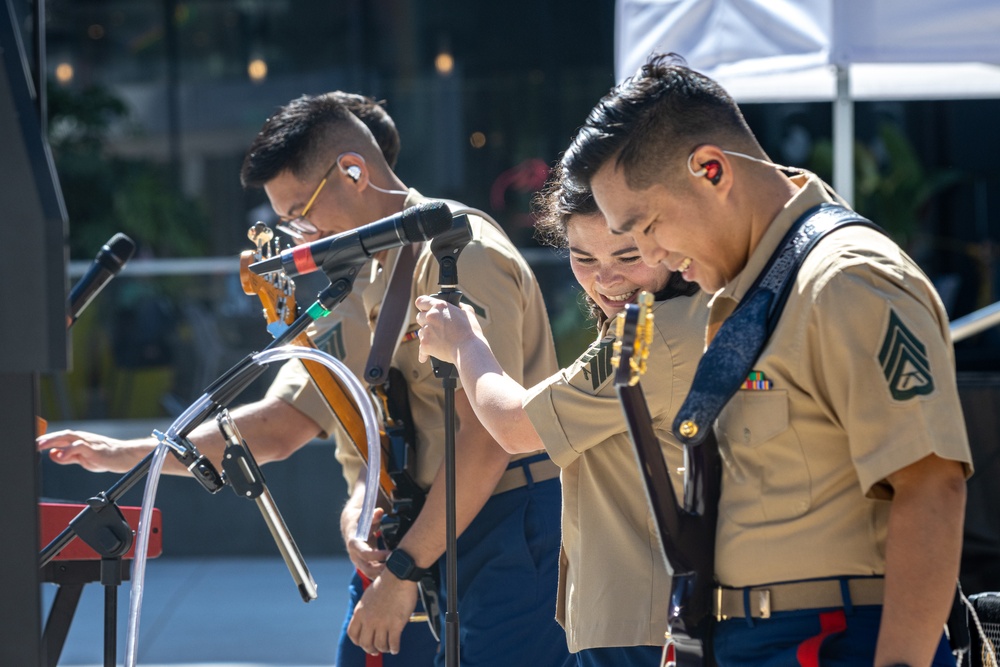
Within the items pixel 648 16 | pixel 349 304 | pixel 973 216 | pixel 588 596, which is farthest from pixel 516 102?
pixel 588 596

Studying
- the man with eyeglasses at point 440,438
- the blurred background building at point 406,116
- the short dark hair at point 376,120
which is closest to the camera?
the man with eyeglasses at point 440,438

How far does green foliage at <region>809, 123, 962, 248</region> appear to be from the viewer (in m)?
7.91

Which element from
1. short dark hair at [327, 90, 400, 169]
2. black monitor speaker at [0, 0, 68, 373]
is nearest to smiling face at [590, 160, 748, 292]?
black monitor speaker at [0, 0, 68, 373]

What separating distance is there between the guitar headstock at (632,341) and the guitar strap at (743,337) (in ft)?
0.27

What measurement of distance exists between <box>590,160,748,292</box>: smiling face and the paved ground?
11.6 feet

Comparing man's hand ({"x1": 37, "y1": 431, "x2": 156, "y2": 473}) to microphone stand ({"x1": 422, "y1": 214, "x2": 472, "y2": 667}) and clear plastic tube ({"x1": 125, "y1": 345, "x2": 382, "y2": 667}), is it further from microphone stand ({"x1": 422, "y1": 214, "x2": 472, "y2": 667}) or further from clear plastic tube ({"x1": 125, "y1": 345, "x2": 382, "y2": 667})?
microphone stand ({"x1": 422, "y1": 214, "x2": 472, "y2": 667})

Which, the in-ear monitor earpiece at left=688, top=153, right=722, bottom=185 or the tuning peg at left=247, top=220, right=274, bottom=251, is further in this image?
the tuning peg at left=247, top=220, right=274, bottom=251

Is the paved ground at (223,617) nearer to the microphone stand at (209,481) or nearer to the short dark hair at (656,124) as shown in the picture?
the microphone stand at (209,481)

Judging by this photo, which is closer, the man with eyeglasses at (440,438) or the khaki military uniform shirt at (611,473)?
the khaki military uniform shirt at (611,473)

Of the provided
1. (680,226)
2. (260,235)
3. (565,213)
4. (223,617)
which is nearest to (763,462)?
(680,226)

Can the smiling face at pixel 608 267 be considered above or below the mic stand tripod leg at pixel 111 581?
above

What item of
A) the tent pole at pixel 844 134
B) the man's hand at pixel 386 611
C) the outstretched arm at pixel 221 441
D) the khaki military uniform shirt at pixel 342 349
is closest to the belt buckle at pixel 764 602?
the man's hand at pixel 386 611

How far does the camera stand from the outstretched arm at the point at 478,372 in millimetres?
2049

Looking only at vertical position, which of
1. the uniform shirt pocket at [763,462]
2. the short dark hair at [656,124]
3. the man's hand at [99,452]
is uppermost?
the short dark hair at [656,124]
